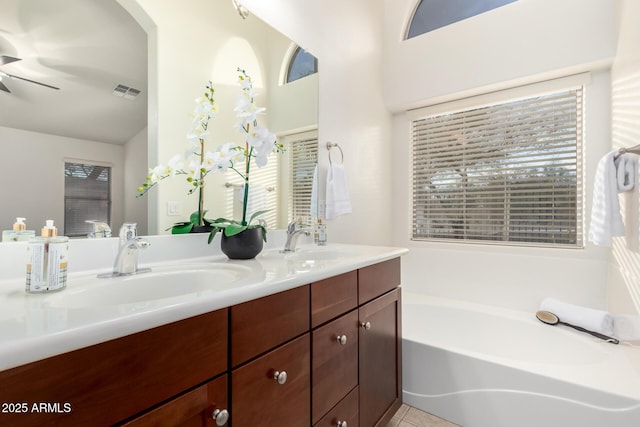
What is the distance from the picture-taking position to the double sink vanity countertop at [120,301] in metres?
0.40

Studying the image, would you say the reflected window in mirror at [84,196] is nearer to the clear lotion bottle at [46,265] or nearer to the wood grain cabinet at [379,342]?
the clear lotion bottle at [46,265]

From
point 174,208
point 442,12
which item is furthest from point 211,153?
point 442,12

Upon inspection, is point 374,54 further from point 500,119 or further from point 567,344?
point 567,344

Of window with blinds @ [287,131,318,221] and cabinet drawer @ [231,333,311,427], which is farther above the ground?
window with blinds @ [287,131,318,221]

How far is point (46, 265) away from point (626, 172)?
2295 millimetres

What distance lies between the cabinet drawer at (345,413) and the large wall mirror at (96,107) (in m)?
0.86

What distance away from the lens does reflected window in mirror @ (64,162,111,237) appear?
0.86 m

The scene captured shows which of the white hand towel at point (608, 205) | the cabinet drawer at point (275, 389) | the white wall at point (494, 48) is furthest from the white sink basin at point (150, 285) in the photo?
the white wall at point (494, 48)

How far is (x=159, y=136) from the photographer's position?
1.07m

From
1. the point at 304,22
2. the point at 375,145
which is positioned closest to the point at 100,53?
the point at 304,22

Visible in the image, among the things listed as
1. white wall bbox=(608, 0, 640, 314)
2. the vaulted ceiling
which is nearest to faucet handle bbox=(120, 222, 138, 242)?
the vaulted ceiling

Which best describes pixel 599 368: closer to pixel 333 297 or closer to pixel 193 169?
pixel 333 297

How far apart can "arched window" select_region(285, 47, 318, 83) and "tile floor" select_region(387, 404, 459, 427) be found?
1969 mm

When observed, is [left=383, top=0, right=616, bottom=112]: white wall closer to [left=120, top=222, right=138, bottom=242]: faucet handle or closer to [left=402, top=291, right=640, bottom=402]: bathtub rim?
[left=402, top=291, right=640, bottom=402]: bathtub rim
